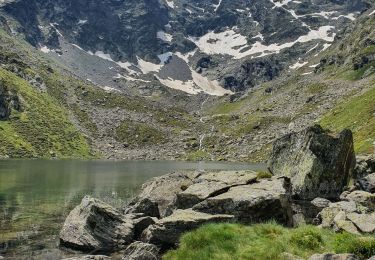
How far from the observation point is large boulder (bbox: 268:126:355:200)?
49.8 m

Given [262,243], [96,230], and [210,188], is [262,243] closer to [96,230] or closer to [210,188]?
[210,188]

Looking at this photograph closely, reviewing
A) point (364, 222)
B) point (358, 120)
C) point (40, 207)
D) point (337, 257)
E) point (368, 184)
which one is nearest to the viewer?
point (337, 257)

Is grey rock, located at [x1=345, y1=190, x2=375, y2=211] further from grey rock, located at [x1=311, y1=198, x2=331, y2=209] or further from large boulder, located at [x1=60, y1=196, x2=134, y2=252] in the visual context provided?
large boulder, located at [x1=60, y1=196, x2=134, y2=252]

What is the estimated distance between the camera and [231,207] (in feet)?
101

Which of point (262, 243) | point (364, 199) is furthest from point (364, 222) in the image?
point (364, 199)

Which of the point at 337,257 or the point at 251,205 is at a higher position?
the point at 337,257

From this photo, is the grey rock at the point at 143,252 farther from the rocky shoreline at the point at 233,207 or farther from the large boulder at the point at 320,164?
the large boulder at the point at 320,164

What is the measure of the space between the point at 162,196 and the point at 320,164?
18205 mm

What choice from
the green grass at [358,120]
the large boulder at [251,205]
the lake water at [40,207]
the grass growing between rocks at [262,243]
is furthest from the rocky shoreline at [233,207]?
the green grass at [358,120]

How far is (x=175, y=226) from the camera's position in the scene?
94.9 ft

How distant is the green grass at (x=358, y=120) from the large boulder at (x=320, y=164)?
157ft

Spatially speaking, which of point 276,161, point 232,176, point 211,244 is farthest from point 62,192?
point 211,244

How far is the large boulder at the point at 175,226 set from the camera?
28719 millimetres

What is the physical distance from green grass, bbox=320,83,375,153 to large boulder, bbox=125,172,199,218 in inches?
2369
